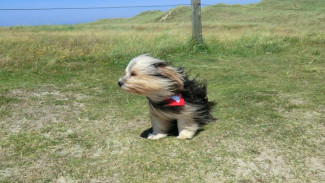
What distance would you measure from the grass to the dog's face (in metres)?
0.56

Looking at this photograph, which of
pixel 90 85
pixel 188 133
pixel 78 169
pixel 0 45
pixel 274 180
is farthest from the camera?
pixel 0 45

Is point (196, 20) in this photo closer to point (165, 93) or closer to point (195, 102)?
point (195, 102)

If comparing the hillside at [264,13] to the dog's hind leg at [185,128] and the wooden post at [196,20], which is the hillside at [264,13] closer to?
the wooden post at [196,20]

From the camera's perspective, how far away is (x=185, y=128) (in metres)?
3.31

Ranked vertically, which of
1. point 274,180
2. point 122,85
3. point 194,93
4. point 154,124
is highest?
point 122,85

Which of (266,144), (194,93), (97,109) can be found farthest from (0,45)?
(266,144)

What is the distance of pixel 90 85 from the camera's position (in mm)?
5637

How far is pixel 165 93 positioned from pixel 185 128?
489 millimetres

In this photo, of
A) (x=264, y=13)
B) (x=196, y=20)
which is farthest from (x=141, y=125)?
(x=264, y=13)

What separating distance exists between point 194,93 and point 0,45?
6667mm

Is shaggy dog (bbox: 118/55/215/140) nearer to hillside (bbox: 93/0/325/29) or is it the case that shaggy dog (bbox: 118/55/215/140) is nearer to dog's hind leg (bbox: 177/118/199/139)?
dog's hind leg (bbox: 177/118/199/139)

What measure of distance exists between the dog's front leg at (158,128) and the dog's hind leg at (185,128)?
6.3 inches

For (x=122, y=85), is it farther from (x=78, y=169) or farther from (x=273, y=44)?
(x=273, y=44)

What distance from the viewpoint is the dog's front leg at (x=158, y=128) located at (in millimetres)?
3363
